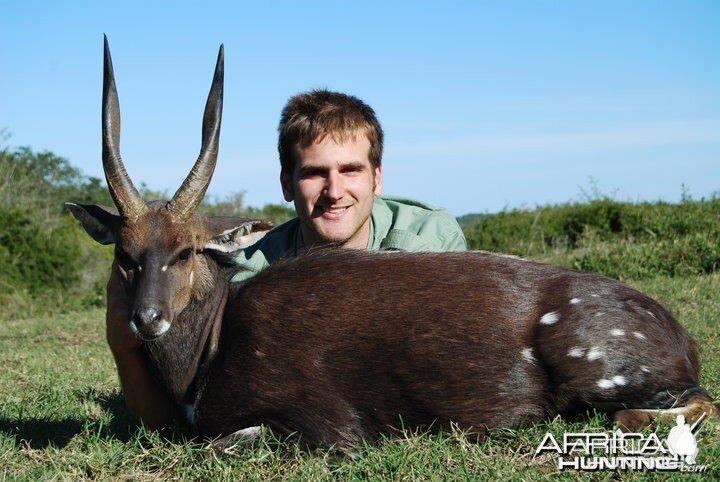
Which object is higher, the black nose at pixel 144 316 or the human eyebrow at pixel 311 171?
the human eyebrow at pixel 311 171

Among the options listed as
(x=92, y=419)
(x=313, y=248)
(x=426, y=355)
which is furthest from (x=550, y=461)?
(x=92, y=419)

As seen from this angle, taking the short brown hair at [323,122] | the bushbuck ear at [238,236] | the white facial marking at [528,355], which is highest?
the short brown hair at [323,122]

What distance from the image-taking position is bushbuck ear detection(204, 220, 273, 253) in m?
4.89

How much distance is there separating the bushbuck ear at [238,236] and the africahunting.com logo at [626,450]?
7.18 feet

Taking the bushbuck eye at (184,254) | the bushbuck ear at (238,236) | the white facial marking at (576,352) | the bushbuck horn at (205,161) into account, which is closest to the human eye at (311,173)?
the bushbuck ear at (238,236)

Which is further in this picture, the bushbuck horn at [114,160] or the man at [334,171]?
the man at [334,171]

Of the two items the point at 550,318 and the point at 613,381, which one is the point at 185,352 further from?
the point at 613,381

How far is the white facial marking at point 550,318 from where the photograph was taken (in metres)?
4.30

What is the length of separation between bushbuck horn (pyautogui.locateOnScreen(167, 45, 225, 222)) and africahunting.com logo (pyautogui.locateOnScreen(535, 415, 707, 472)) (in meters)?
2.40

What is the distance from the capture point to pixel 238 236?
500 cm

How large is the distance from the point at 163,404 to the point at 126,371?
Result: 0.31 meters

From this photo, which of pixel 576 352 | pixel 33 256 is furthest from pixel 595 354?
pixel 33 256

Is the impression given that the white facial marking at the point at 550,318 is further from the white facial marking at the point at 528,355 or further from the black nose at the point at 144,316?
the black nose at the point at 144,316

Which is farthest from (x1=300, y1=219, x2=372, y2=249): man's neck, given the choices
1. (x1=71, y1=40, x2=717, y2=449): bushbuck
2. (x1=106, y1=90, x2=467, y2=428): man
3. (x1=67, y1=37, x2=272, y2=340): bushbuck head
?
(x1=71, y1=40, x2=717, y2=449): bushbuck
